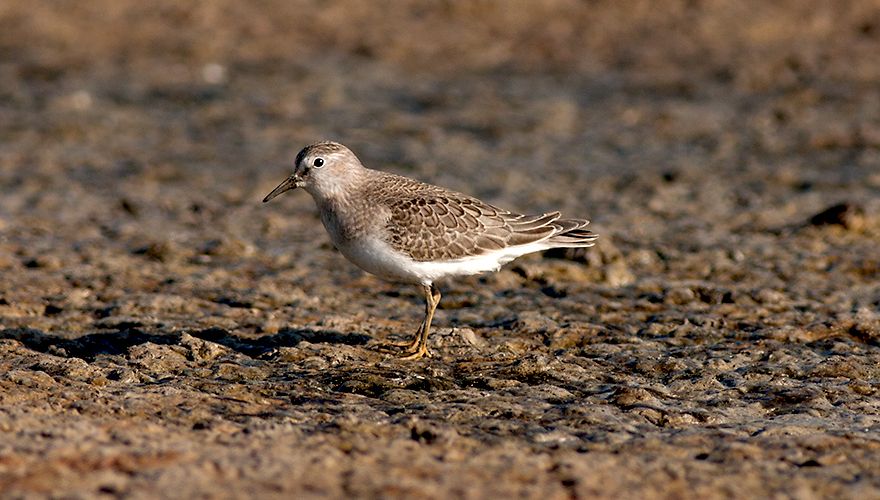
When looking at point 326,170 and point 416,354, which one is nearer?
point 416,354

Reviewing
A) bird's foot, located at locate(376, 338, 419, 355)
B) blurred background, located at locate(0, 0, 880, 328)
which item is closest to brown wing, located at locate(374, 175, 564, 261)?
bird's foot, located at locate(376, 338, 419, 355)

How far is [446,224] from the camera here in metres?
8.74

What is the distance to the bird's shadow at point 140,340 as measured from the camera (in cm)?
841

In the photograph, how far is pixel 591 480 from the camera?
609cm

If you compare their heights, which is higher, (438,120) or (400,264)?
(438,120)

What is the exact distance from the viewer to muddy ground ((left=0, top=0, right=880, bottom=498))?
6438 mm

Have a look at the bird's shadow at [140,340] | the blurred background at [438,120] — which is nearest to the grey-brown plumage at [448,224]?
the bird's shadow at [140,340]

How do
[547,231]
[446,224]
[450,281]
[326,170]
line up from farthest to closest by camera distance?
[450,281]
[547,231]
[326,170]
[446,224]

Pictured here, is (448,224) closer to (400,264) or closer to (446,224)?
(446,224)

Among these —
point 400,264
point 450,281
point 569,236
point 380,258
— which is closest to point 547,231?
point 569,236

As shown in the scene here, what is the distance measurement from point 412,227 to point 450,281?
2.15 meters

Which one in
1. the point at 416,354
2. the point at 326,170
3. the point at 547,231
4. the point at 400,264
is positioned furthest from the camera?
the point at 547,231

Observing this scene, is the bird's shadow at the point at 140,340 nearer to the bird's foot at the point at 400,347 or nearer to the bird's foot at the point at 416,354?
the bird's foot at the point at 400,347

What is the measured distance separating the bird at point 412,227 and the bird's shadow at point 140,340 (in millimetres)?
637
